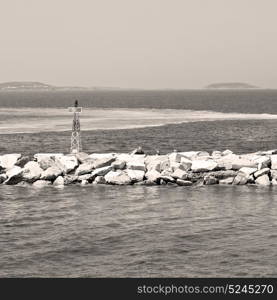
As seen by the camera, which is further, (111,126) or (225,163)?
(111,126)

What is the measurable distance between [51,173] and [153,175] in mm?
9017

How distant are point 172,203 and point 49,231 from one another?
1169 cm

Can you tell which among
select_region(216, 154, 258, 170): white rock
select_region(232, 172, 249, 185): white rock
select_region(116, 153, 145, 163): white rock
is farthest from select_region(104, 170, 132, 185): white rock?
select_region(232, 172, 249, 185): white rock

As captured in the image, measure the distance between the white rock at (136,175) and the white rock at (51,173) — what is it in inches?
245

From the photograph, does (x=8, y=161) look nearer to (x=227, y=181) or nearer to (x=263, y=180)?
(x=227, y=181)

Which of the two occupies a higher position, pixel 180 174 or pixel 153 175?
pixel 180 174

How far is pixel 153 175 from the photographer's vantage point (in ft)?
182

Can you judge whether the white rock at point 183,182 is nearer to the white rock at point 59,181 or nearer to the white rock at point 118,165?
the white rock at point 118,165

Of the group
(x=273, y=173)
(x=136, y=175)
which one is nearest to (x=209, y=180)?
(x=273, y=173)

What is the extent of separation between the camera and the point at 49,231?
38.7m

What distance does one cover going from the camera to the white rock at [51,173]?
55.7m

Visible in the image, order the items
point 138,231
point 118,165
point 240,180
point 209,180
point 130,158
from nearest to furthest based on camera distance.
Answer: point 138,231 → point 240,180 → point 209,180 → point 118,165 → point 130,158
